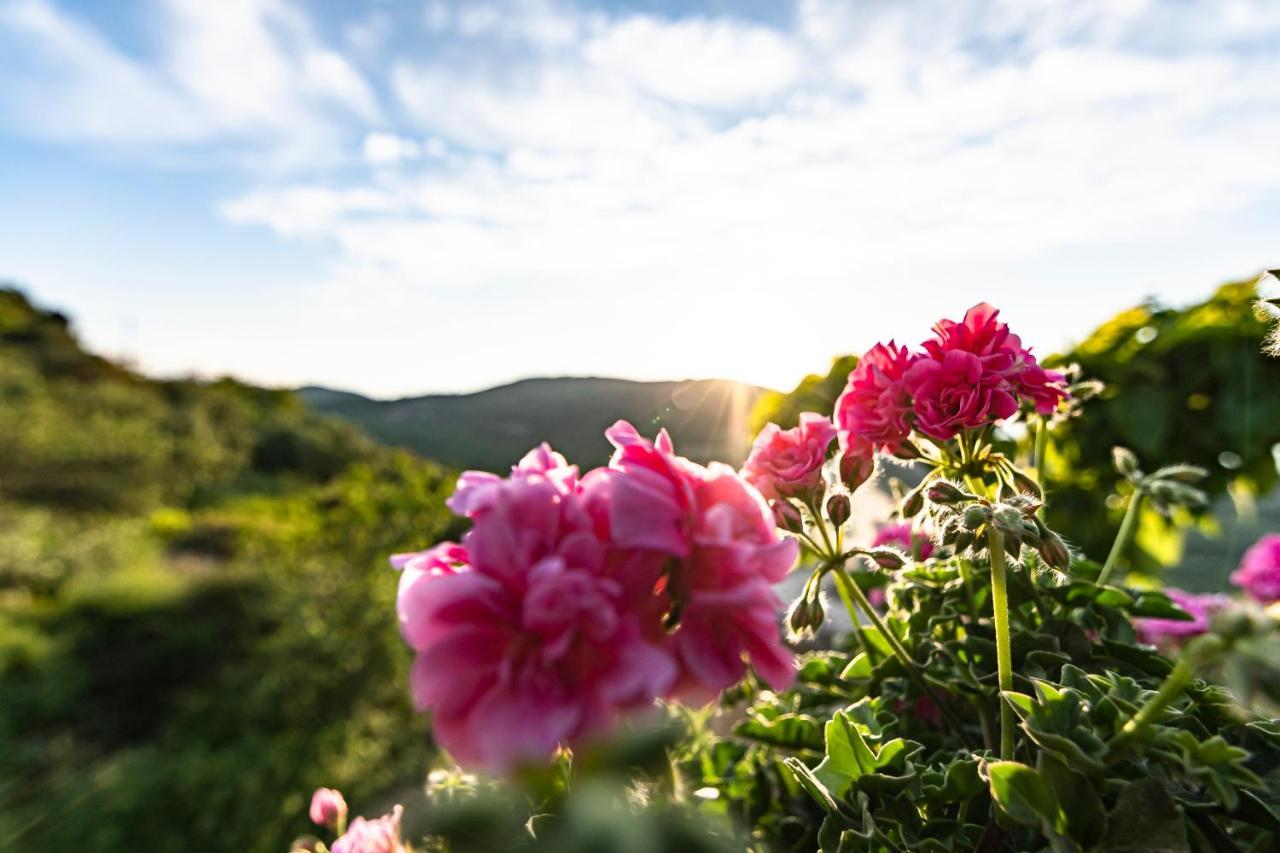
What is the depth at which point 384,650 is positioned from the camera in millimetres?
3750

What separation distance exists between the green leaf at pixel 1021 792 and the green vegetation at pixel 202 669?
2.94 meters

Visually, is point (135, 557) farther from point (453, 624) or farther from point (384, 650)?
point (453, 624)

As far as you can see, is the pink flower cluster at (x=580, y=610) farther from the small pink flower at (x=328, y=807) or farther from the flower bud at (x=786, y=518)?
the small pink flower at (x=328, y=807)

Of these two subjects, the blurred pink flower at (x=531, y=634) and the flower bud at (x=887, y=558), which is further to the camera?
A: the flower bud at (x=887, y=558)

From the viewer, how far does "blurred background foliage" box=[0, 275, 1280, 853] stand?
1.64 metres

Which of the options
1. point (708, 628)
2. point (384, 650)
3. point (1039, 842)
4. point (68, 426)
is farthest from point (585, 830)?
point (68, 426)

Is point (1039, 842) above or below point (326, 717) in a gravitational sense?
above

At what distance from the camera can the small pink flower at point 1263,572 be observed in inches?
65.5

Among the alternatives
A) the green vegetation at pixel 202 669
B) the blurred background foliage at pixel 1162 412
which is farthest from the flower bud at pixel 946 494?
the green vegetation at pixel 202 669

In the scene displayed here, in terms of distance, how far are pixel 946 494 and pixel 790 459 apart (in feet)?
0.41

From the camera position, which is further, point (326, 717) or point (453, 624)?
point (326, 717)

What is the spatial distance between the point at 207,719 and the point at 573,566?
185 inches

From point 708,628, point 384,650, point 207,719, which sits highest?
point 708,628

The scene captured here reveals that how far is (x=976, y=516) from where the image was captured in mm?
540
